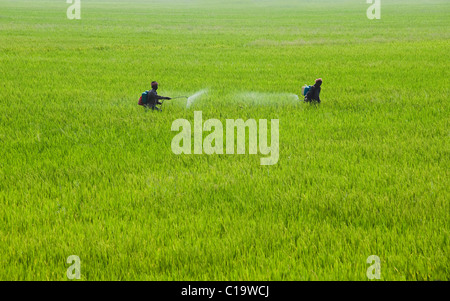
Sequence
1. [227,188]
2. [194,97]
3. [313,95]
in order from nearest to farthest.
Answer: [227,188], [313,95], [194,97]

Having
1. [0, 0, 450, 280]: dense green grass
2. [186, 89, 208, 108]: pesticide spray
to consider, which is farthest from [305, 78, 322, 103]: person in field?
[186, 89, 208, 108]: pesticide spray

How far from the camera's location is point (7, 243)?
3691mm

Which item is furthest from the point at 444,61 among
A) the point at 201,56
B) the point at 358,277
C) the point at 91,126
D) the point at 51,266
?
the point at 51,266

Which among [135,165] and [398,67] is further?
[398,67]

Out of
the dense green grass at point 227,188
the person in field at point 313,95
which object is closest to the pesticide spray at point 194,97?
the dense green grass at point 227,188

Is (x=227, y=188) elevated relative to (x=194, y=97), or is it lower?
lower

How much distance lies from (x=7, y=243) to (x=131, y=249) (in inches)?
42.7

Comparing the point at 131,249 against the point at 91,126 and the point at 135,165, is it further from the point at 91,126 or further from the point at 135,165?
the point at 91,126

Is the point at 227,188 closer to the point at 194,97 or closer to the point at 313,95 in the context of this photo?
the point at 313,95

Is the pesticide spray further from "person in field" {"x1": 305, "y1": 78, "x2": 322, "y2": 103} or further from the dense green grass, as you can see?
"person in field" {"x1": 305, "y1": 78, "x2": 322, "y2": 103}

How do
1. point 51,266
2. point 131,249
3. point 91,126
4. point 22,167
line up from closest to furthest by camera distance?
point 51,266
point 131,249
point 22,167
point 91,126

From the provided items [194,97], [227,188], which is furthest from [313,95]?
[227,188]

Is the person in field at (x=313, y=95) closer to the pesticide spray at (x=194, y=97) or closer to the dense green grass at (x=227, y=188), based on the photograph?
the dense green grass at (x=227, y=188)

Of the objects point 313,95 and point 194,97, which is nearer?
point 313,95
